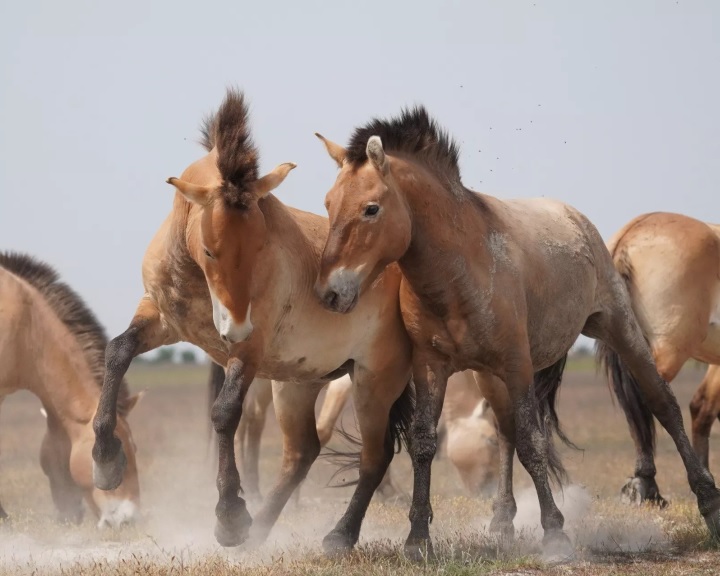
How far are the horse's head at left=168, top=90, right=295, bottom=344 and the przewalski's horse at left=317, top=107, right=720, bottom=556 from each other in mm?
410

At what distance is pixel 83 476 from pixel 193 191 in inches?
175

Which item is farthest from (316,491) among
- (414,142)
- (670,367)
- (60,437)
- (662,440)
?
(662,440)

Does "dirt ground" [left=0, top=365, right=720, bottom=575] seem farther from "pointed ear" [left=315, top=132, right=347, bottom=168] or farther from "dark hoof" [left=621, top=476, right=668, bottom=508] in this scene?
"pointed ear" [left=315, top=132, right=347, bottom=168]

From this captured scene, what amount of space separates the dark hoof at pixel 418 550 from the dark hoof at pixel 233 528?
933mm

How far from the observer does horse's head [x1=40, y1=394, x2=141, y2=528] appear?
375 inches

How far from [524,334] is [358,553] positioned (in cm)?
161

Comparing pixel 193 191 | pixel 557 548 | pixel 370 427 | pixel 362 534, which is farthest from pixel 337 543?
pixel 193 191

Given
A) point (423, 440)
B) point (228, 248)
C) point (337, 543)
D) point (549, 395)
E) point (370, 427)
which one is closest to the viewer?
point (228, 248)

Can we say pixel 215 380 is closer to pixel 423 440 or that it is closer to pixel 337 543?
pixel 337 543

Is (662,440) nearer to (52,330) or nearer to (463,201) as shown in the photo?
(52,330)

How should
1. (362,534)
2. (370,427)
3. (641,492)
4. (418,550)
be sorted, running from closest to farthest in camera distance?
1. (418,550)
2. (370,427)
3. (362,534)
4. (641,492)

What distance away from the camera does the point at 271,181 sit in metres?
6.25

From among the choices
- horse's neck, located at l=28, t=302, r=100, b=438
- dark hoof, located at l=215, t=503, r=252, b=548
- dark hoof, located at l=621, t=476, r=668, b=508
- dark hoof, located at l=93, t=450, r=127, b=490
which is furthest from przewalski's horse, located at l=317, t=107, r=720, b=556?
horse's neck, located at l=28, t=302, r=100, b=438

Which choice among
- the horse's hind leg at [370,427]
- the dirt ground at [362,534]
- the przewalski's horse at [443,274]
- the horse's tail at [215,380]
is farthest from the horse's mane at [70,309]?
the przewalski's horse at [443,274]
